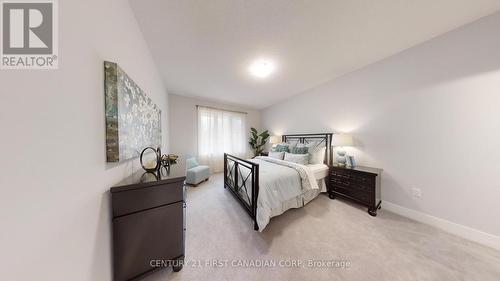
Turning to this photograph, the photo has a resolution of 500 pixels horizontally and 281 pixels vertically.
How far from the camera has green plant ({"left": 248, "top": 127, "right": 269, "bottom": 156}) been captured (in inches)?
214

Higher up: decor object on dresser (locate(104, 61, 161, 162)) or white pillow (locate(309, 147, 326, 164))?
decor object on dresser (locate(104, 61, 161, 162))

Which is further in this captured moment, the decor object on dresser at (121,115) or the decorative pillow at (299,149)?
the decorative pillow at (299,149)

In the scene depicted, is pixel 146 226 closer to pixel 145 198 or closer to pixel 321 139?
pixel 145 198

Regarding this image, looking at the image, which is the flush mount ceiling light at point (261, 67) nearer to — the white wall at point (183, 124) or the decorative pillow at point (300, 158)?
the decorative pillow at point (300, 158)

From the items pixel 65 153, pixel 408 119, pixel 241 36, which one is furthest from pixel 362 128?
pixel 65 153

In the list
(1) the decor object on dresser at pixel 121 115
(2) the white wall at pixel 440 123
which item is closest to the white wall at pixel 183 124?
(1) the decor object on dresser at pixel 121 115

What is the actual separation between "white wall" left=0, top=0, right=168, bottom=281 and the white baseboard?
3.65m

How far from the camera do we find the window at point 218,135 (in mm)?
4629

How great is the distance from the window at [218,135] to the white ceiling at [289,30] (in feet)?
6.42

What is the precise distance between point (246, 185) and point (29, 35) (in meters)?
2.29

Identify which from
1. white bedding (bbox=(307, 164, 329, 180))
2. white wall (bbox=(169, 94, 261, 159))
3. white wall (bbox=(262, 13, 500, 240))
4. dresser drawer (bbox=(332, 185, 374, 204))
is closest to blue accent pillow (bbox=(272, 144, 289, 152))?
white bedding (bbox=(307, 164, 329, 180))

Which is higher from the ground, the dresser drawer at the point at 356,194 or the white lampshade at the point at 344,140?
the white lampshade at the point at 344,140

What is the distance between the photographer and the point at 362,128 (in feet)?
9.14

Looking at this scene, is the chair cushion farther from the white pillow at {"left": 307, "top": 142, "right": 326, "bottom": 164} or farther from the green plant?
the white pillow at {"left": 307, "top": 142, "right": 326, "bottom": 164}
